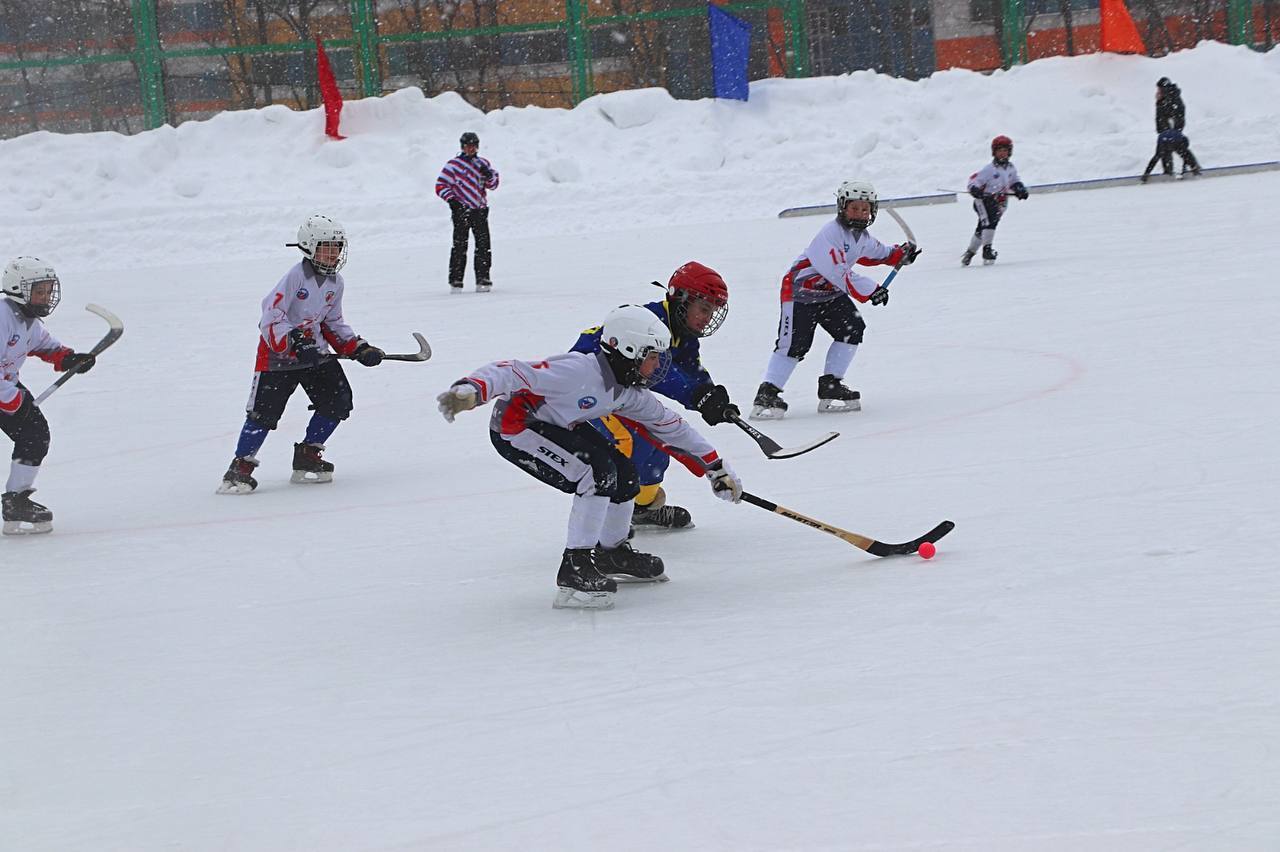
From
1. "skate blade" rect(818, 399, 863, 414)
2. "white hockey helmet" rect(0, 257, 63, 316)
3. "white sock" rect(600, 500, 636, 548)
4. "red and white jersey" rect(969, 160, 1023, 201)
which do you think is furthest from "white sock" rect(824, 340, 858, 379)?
"red and white jersey" rect(969, 160, 1023, 201)

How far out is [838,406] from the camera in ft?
24.9

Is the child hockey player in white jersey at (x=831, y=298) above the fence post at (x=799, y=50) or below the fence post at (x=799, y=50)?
below

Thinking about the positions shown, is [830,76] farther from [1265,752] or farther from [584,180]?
[1265,752]

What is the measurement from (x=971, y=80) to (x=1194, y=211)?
25.6 feet

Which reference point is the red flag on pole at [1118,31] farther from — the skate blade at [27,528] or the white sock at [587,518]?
the white sock at [587,518]

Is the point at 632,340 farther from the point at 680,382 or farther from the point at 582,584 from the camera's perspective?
the point at 680,382

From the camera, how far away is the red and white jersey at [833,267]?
7605mm

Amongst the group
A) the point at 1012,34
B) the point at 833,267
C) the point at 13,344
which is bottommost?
the point at 833,267

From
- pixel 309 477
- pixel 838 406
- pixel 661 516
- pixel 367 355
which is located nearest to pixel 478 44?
pixel 838 406

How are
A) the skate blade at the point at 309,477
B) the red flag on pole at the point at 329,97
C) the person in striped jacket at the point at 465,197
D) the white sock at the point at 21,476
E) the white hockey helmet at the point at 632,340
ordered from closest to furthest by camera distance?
1. the white hockey helmet at the point at 632,340
2. the white sock at the point at 21,476
3. the skate blade at the point at 309,477
4. the person in striped jacket at the point at 465,197
5. the red flag on pole at the point at 329,97

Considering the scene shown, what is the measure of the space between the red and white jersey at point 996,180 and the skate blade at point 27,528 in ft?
29.4

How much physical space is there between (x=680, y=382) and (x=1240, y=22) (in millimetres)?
20097

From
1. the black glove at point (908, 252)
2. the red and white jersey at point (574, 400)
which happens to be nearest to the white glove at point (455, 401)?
the red and white jersey at point (574, 400)

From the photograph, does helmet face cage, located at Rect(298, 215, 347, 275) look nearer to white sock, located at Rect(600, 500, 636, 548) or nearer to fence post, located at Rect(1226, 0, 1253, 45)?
white sock, located at Rect(600, 500, 636, 548)
